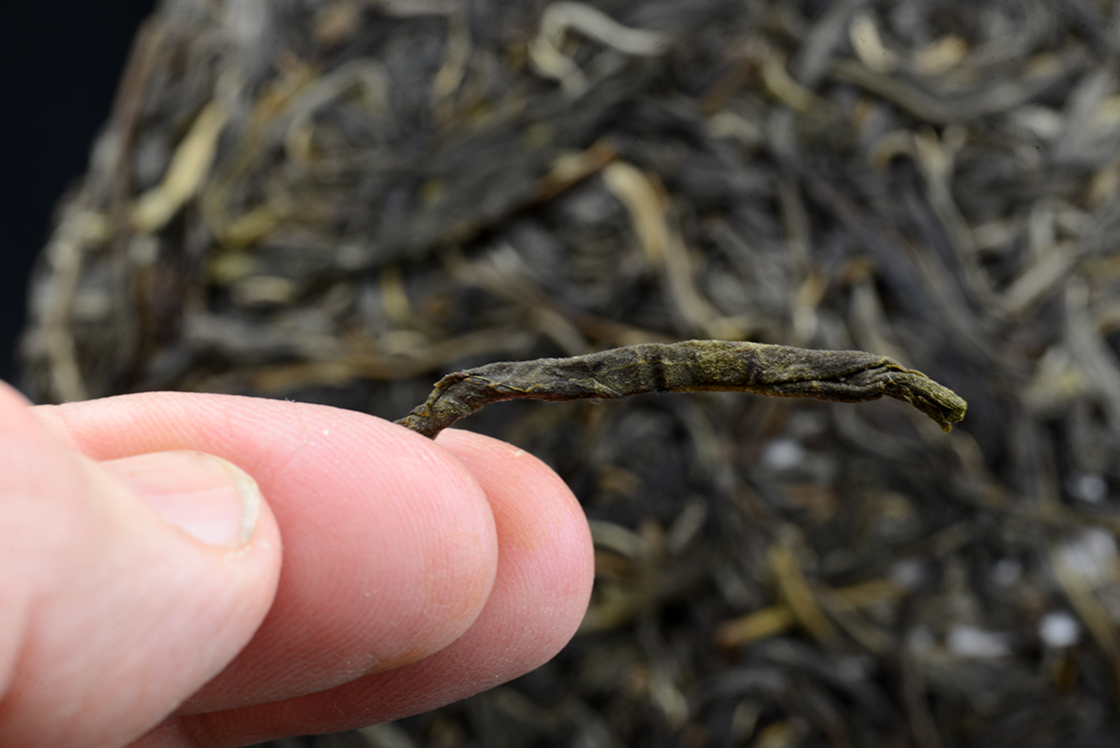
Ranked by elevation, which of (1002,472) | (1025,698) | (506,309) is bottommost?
(1025,698)

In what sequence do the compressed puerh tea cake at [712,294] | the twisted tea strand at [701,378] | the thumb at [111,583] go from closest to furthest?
the thumb at [111,583]
the twisted tea strand at [701,378]
the compressed puerh tea cake at [712,294]

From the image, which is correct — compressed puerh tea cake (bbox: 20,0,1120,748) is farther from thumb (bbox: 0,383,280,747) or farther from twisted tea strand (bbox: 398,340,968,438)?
thumb (bbox: 0,383,280,747)

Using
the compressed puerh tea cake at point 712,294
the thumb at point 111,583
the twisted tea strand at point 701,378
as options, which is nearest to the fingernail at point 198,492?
the thumb at point 111,583

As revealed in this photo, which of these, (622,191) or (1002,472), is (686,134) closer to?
(622,191)

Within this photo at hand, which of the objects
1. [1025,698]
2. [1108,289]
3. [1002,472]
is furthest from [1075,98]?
[1025,698]

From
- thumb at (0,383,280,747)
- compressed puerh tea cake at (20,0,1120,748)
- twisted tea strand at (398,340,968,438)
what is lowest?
compressed puerh tea cake at (20,0,1120,748)

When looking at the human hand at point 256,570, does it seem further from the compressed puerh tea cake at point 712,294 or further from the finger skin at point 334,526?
the compressed puerh tea cake at point 712,294

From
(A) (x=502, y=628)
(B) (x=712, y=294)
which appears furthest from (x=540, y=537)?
(B) (x=712, y=294)

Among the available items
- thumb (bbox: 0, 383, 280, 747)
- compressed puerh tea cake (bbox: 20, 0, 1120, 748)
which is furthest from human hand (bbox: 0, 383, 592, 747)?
compressed puerh tea cake (bbox: 20, 0, 1120, 748)
